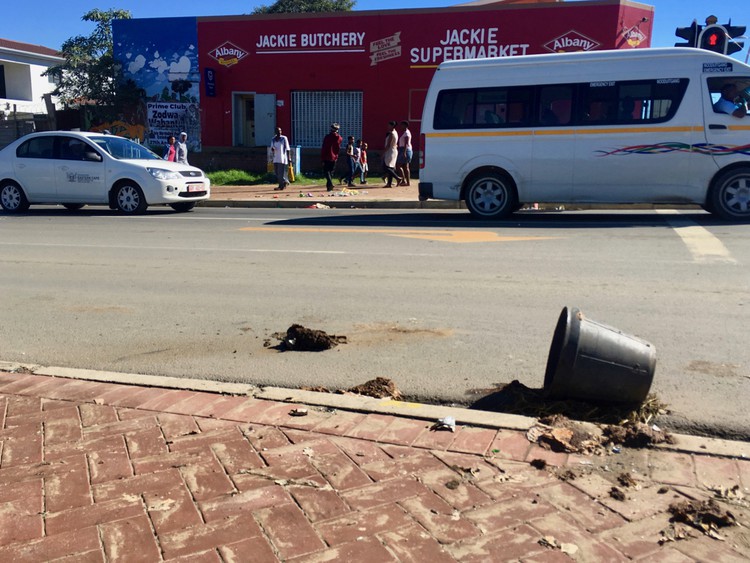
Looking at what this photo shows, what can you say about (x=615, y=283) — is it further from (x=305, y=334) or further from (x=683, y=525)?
(x=683, y=525)

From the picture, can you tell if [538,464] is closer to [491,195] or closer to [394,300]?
[394,300]

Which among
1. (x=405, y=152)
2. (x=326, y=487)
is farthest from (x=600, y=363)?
(x=405, y=152)

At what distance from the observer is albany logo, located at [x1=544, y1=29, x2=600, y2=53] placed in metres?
21.6

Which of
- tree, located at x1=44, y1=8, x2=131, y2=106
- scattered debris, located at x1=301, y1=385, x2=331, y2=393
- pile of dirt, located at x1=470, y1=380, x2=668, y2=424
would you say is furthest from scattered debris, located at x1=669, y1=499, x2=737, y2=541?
tree, located at x1=44, y1=8, x2=131, y2=106

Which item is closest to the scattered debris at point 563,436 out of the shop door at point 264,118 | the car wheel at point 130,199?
the car wheel at point 130,199

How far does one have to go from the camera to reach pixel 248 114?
85.6 feet

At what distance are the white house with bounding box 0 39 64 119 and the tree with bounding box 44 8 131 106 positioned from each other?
14.5m

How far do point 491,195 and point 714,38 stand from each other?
6142mm

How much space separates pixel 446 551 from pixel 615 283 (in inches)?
209

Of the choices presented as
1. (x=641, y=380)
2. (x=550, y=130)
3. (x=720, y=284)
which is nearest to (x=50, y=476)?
(x=641, y=380)

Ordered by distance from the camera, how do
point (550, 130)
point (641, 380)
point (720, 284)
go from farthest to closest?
point (550, 130), point (720, 284), point (641, 380)

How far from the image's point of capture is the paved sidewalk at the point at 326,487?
8.96 ft

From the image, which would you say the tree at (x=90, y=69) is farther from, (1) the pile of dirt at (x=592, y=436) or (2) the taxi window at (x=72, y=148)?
(1) the pile of dirt at (x=592, y=436)

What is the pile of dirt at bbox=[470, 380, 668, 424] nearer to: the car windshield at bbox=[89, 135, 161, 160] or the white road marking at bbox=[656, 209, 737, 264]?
the white road marking at bbox=[656, 209, 737, 264]
